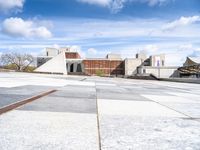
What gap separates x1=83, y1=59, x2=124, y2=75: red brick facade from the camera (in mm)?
144500

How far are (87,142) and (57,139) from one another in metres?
0.46

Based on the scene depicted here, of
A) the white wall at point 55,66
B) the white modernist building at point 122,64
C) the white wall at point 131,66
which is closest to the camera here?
the white wall at point 55,66

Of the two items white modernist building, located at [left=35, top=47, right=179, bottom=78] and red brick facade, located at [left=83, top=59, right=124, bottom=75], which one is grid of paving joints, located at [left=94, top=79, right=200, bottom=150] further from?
red brick facade, located at [left=83, top=59, right=124, bottom=75]

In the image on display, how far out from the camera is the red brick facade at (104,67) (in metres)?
144

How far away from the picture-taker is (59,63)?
6444cm

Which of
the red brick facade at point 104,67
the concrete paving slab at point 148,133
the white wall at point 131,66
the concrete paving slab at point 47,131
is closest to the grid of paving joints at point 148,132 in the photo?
the concrete paving slab at point 148,133

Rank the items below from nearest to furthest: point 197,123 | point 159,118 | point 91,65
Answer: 1. point 197,123
2. point 159,118
3. point 91,65

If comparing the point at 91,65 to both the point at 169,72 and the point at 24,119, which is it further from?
the point at 24,119

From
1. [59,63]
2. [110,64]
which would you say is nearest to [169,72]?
[110,64]

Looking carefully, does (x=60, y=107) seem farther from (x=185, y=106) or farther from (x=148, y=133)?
(x=185, y=106)

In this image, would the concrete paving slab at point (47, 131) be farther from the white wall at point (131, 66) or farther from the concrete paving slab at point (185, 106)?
the white wall at point (131, 66)

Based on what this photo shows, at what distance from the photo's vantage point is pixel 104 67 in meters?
148

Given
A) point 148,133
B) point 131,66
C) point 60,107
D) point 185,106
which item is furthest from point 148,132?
point 131,66

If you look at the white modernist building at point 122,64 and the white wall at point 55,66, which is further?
the white modernist building at point 122,64
